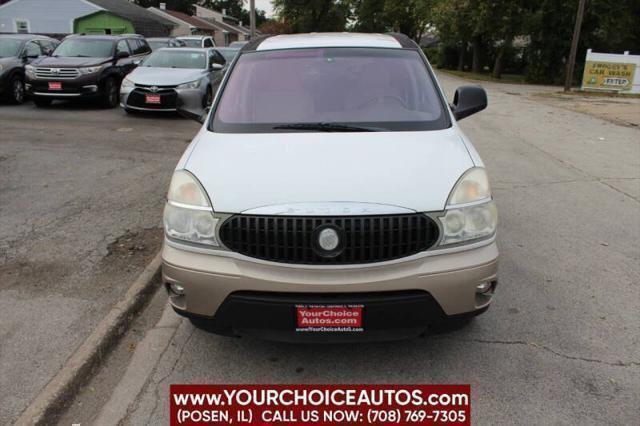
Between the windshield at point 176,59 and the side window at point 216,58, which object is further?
the side window at point 216,58

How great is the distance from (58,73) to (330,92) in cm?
1102

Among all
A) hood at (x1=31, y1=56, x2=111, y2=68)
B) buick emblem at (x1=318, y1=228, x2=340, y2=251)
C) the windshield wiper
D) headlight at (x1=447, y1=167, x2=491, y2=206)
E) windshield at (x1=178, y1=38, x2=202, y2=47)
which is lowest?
buick emblem at (x1=318, y1=228, x2=340, y2=251)

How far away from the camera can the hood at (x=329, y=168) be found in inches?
110

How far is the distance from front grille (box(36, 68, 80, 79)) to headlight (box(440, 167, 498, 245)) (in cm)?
1211

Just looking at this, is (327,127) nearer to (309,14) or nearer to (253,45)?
(253,45)

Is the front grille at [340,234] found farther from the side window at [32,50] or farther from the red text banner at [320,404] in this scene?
the side window at [32,50]

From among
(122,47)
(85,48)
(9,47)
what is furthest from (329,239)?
(9,47)

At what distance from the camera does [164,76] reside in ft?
40.1

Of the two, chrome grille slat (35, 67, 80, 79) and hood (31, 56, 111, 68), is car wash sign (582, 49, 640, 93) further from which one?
chrome grille slat (35, 67, 80, 79)

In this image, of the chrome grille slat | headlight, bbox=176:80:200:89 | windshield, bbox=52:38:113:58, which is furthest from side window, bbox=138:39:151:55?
headlight, bbox=176:80:200:89

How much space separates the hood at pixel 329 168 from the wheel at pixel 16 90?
1241 cm

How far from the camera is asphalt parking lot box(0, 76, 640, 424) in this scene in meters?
2.99

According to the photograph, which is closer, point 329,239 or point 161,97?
point 329,239

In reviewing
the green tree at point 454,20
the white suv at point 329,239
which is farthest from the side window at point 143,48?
the green tree at point 454,20
